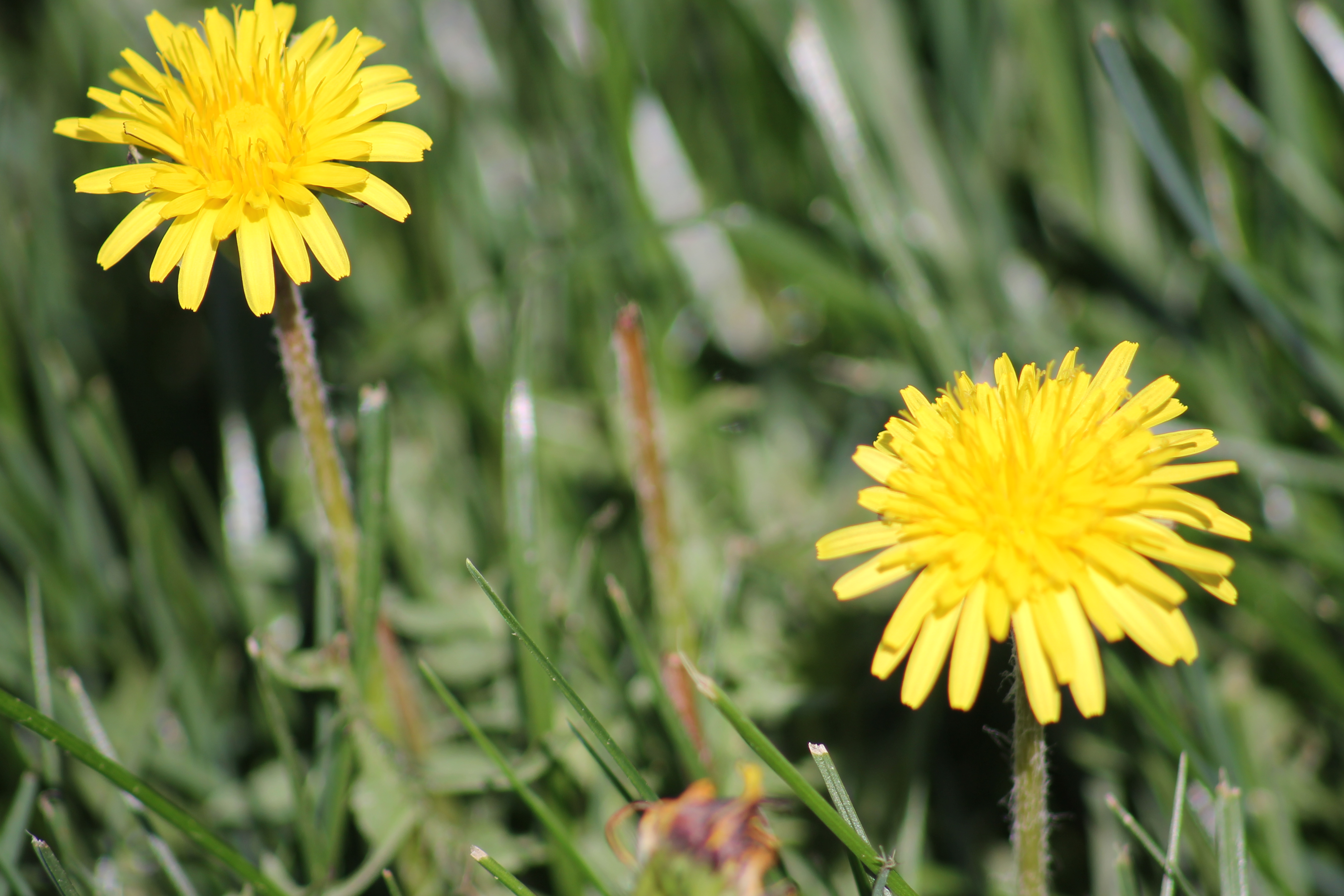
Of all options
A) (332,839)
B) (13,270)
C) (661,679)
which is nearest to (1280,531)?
(661,679)

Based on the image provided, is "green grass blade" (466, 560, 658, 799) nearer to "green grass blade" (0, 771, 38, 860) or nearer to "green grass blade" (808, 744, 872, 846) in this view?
"green grass blade" (808, 744, 872, 846)

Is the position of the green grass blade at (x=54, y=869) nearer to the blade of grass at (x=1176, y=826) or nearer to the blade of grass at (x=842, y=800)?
the blade of grass at (x=842, y=800)

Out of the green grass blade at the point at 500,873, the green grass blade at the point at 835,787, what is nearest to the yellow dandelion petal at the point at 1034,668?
the green grass blade at the point at 835,787

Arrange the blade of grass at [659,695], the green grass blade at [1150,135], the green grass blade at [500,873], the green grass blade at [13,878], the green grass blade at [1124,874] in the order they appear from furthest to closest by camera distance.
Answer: the green grass blade at [1150,135]
the blade of grass at [659,695]
the green grass blade at [13,878]
the green grass blade at [1124,874]
the green grass blade at [500,873]

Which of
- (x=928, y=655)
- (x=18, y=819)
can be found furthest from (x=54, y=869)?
(x=928, y=655)

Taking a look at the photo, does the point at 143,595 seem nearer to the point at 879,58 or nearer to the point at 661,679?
the point at 661,679

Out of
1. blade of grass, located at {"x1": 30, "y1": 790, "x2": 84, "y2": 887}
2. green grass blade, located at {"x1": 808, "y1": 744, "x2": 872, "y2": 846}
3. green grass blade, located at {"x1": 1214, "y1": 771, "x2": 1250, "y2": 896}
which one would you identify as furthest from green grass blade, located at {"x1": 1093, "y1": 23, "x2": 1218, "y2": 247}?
blade of grass, located at {"x1": 30, "y1": 790, "x2": 84, "y2": 887}
